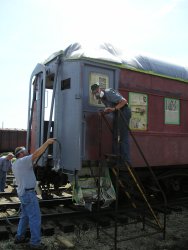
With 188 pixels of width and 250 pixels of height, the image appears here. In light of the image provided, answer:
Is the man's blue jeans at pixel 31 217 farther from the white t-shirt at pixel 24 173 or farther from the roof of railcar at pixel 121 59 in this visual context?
the roof of railcar at pixel 121 59

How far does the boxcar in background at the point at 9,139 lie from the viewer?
2350 cm

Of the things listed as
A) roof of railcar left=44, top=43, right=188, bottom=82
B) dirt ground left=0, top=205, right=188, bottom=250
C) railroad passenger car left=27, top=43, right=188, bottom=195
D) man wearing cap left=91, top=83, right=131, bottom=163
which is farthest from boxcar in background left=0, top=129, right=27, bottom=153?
man wearing cap left=91, top=83, right=131, bottom=163

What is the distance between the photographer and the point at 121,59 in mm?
6973

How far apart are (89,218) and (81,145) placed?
1656mm

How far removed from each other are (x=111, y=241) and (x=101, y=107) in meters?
2.61

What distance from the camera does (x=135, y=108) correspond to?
712cm

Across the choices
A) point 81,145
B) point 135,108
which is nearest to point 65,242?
point 81,145

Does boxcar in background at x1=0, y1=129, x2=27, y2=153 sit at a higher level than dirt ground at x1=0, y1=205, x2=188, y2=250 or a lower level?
higher

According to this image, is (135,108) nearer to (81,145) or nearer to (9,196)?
(81,145)

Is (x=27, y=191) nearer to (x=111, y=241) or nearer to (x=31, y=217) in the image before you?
(x=31, y=217)

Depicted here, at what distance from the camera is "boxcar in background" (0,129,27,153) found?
77.1 ft

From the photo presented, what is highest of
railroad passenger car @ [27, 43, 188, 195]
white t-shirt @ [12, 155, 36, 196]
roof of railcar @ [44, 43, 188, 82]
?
roof of railcar @ [44, 43, 188, 82]

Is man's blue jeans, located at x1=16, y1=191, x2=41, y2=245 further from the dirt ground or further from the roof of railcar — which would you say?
the roof of railcar

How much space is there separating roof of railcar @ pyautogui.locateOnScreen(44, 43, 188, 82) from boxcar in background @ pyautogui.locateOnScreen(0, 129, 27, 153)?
17.1m
